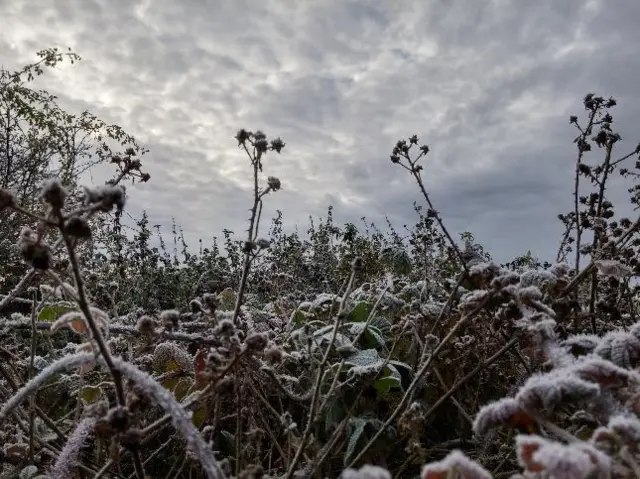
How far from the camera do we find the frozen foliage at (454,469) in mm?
942

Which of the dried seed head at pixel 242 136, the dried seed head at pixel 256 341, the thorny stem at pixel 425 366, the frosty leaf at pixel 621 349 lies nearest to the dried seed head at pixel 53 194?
the dried seed head at pixel 256 341

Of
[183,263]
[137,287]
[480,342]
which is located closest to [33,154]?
[183,263]

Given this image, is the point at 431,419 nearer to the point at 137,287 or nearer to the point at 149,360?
the point at 149,360

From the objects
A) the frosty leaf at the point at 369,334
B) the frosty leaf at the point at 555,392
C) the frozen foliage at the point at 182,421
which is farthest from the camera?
the frosty leaf at the point at 369,334

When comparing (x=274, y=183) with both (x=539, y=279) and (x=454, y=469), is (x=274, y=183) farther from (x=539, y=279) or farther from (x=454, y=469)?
(x=454, y=469)

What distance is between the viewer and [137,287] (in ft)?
26.4

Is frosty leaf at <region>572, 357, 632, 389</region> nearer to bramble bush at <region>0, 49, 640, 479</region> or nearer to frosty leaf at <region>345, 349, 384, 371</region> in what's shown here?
bramble bush at <region>0, 49, 640, 479</region>

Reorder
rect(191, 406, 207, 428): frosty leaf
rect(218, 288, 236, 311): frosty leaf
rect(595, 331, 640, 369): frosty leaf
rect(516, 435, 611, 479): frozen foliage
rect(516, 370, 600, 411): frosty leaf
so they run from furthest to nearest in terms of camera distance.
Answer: rect(218, 288, 236, 311): frosty leaf < rect(191, 406, 207, 428): frosty leaf < rect(595, 331, 640, 369): frosty leaf < rect(516, 370, 600, 411): frosty leaf < rect(516, 435, 611, 479): frozen foliage

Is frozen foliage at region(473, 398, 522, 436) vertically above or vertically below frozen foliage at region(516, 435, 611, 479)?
above

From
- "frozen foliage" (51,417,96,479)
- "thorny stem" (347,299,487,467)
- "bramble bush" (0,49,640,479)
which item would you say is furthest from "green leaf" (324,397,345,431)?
"frozen foliage" (51,417,96,479)

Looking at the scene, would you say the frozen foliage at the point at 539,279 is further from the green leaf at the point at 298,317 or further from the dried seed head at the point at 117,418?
the dried seed head at the point at 117,418

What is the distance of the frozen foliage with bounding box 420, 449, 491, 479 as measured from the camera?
942 millimetres

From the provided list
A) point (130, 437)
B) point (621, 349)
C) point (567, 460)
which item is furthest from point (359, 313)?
point (567, 460)

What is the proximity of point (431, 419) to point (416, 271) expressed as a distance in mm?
4765
